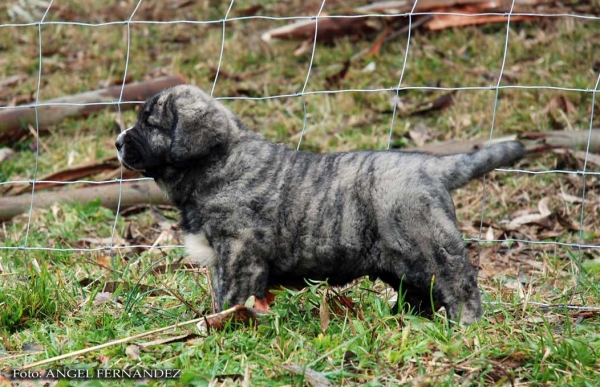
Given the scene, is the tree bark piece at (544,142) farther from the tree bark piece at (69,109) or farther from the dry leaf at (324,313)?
the dry leaf at (324,313)

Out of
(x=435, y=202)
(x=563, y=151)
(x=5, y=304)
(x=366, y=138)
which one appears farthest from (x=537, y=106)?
(x=5, y=304)

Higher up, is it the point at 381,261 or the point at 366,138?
the point at 381,261

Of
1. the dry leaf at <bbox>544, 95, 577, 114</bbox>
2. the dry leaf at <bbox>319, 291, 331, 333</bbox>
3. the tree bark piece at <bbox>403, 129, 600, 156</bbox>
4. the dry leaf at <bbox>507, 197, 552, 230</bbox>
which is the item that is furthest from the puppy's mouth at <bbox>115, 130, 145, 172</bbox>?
the dry leaf at <bbox>544, 95, 577, 114</bbox>

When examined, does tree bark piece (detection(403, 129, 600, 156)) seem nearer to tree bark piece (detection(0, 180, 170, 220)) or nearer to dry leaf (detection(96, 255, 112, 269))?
tree bark piece (detection(0, 180, 170, 220))

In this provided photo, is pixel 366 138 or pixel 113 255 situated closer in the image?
pixel 113 255

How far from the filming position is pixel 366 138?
321 inches

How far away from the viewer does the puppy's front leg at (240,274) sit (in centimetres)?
462

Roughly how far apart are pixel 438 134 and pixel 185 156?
4.04 m

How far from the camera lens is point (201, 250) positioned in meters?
4.76

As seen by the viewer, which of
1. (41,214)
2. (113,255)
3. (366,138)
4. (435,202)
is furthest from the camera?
(366,138)

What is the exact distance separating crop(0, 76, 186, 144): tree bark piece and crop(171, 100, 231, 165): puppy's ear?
12.5 feet

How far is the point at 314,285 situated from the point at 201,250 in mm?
650

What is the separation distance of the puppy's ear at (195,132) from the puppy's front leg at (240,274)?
54 centimetres

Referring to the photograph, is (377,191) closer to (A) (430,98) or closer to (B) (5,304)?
(B) (5,304)
